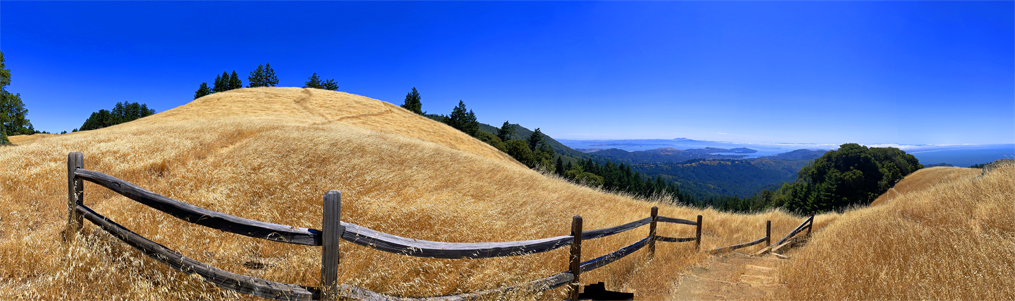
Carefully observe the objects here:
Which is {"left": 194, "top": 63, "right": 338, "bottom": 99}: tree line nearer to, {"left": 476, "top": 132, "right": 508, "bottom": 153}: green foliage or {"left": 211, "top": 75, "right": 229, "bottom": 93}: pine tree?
{"left": 211, "top": 75, "right": 229, "bottom": 93}: pine tree

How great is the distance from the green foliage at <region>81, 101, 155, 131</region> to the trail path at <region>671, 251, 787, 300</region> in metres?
127

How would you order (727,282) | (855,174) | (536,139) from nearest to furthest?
1. (727,282)
2. (855,174)
3. (536,139)

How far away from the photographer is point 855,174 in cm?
5962

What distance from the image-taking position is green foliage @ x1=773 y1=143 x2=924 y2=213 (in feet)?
193

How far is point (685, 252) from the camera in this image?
7602mm

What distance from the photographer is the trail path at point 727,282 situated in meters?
5.30

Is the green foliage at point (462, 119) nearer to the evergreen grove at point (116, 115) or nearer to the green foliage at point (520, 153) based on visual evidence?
the green foliage at point (520, 153)

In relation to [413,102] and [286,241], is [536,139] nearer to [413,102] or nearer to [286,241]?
[413,102]

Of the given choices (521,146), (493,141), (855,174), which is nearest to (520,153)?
(521,146)

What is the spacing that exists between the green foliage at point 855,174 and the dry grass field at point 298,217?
70.4 meters

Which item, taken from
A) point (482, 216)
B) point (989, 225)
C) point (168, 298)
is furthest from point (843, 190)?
point (168, 298)

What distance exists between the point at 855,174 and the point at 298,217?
85.9 meters

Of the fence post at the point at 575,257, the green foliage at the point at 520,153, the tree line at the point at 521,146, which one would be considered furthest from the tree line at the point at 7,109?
the green foliage at the point at 520,153

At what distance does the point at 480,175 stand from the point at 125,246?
8.44m
